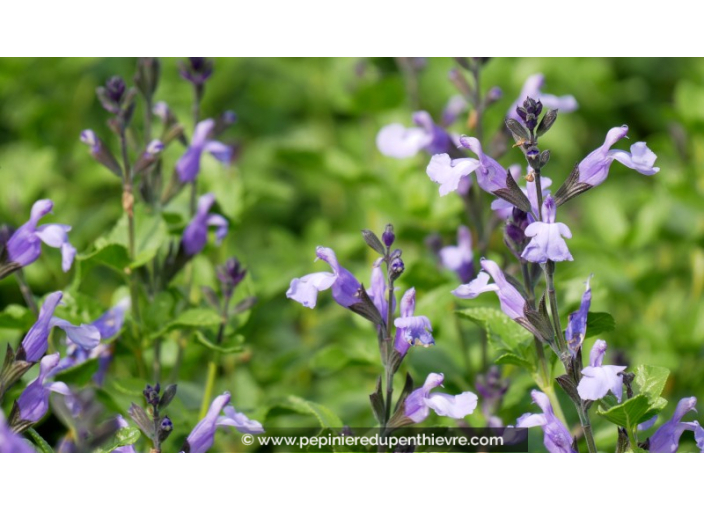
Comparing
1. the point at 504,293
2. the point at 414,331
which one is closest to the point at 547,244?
the point at 504,293

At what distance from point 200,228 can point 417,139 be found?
736mm

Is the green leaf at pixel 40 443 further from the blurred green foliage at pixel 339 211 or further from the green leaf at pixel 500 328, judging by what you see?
the green leaf at pixel 500 328

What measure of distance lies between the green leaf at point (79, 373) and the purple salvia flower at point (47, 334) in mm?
241

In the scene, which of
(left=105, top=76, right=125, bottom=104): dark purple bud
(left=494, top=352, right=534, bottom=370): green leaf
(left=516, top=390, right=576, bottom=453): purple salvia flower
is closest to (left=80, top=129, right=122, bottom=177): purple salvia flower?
(left=105, top=76, right=125, bottom=104): dark purple bud

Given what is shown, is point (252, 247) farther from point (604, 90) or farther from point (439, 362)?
point (604, 90)

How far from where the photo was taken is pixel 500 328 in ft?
6.51

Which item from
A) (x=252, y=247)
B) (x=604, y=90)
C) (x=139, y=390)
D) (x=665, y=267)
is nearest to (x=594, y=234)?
(x=665, y=267)

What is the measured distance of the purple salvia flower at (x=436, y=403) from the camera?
182 centimetres

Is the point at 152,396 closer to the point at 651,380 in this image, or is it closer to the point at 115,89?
the point at 115,89

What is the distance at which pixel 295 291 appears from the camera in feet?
6.07

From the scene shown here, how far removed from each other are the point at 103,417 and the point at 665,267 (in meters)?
2.32

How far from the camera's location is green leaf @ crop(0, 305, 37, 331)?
7.11 ft

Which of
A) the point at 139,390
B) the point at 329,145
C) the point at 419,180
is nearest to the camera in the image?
the point at 139,390

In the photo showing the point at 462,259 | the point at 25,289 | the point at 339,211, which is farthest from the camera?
the point at 339,211
